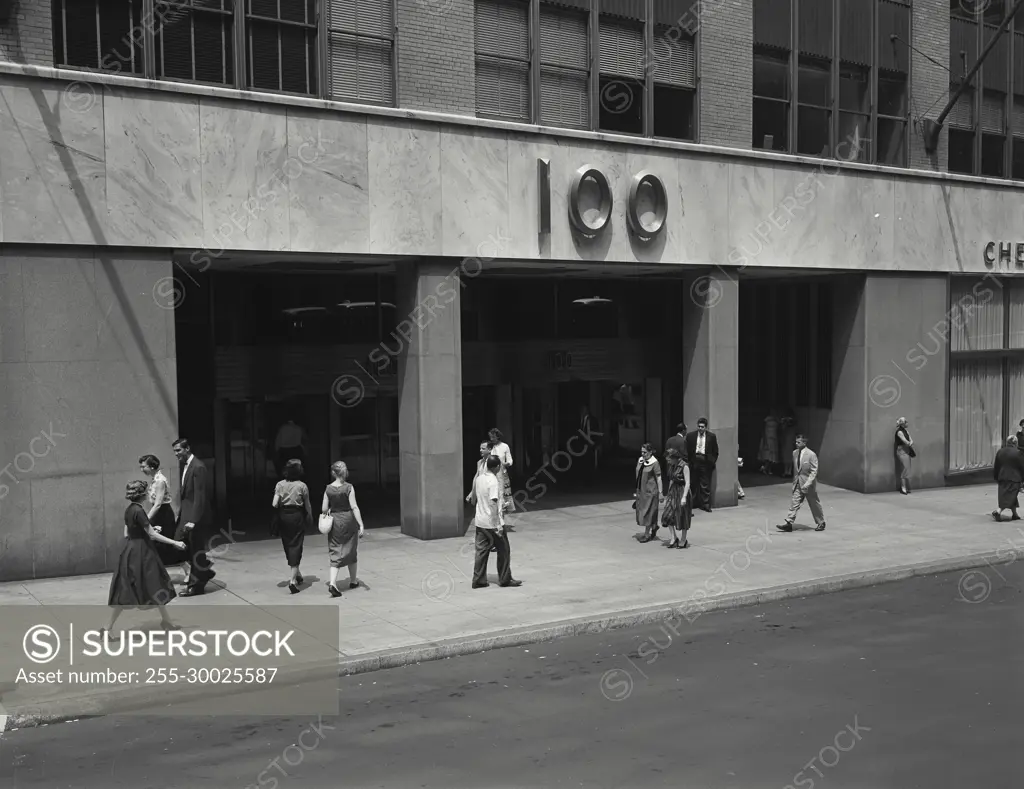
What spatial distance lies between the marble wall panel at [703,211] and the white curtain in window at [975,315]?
694 cm

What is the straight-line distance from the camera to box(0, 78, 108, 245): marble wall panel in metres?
13.2

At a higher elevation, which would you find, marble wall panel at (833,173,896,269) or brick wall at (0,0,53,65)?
brick wall at (0,0,53,65)

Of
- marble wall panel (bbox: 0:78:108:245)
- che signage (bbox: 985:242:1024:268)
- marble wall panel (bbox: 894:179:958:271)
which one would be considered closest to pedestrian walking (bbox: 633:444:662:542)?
marble wall panel (bbox: 0:78:108:245)

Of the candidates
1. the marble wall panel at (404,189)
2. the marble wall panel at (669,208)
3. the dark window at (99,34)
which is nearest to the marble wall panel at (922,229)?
the marble wall panel at (669,208)

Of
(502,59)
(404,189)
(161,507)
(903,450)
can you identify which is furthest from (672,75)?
(161,507)

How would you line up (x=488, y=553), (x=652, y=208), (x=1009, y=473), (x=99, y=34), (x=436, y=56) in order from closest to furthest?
1. (x=488, y=553)
2. (x=99, y=34)
3. (x=436, y=56)
4. (x=1009, y=473)
5. (x=652, y=208)

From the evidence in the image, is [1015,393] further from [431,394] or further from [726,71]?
[431,394]

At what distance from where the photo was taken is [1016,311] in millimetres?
25016

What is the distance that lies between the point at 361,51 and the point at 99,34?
3.88m

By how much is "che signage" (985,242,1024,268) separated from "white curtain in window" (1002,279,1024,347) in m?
0.50

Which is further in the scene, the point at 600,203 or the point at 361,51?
the point at 600,203

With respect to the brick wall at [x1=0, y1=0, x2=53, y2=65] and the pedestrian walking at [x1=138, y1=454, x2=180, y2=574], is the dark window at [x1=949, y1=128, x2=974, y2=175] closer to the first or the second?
the brick wall at [x1=0, y1=0, x2=53, y2=65]

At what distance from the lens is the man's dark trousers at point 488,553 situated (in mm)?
13188

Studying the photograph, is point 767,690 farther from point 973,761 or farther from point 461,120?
point 461,120
